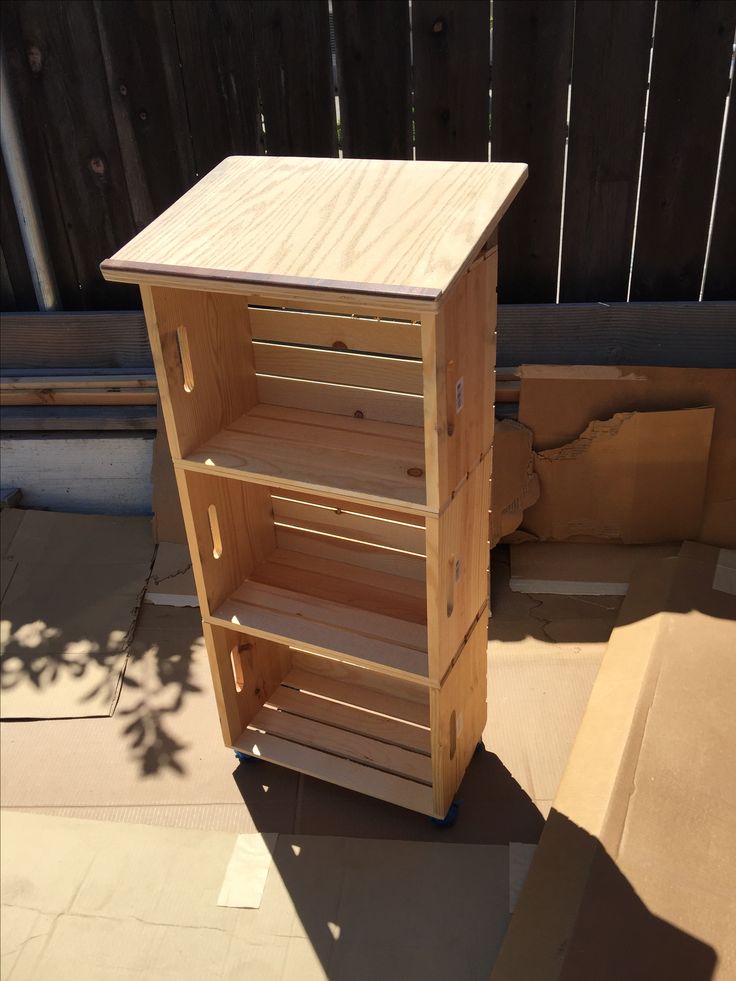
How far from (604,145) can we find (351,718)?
2.37m

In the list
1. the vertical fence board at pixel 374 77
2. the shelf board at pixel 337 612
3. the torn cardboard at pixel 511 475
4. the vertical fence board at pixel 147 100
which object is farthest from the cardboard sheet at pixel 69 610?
the vertical fence board at pixel 374 77

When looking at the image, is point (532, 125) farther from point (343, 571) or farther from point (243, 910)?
point (243, 910)

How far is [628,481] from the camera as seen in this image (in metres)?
3.55

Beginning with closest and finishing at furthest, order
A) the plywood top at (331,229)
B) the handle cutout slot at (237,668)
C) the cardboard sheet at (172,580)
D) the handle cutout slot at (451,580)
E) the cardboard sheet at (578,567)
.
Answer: the plywood top at (331,229)
the handle cutout slot at (451,580)
the handle cutout slot at (237,668)
the cardboard sheet at (578,567)
the cardboard sheet at (172,580)

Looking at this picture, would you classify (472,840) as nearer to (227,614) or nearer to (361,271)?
(227,614)

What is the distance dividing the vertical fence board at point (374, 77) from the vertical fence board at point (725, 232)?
1220 millimetres

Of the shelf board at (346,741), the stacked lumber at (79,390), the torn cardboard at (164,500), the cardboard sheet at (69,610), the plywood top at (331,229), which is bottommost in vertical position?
the cardboard sheet at (69,610)

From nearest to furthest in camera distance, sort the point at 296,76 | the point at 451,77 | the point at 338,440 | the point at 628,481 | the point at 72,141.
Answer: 1. the point at 338,440
2. the point at 451,77
3. the point at 296,76
4. the point at 628,481
5. the point at 72,141

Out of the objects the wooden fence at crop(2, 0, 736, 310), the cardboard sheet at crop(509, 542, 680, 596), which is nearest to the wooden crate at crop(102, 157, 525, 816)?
the cardboard sheet at crop(509, 542, 680, 596)

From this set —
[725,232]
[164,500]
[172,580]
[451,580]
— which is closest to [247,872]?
[451,580]

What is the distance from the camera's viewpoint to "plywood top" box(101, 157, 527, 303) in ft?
6.17

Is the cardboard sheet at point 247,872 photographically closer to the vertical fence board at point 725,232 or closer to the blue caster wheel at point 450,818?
the blue caster wheel at point 450,818

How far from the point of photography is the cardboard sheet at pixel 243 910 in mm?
2324

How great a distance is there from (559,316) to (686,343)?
1.76 feet
